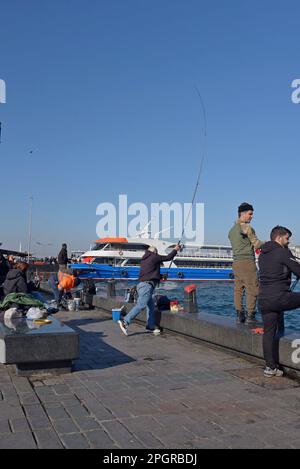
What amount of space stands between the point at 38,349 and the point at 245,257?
3212 millimetres

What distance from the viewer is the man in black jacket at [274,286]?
216 inches

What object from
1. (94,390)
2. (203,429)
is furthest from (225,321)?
(203,429)

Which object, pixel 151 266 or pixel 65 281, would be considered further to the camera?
pixel 65 281

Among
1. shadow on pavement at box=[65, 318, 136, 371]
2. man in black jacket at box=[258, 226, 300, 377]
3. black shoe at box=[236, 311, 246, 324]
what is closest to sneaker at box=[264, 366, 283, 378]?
man in black jacket at box=[258, 226, 300, 377]

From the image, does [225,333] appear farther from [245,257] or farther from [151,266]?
[151,266]

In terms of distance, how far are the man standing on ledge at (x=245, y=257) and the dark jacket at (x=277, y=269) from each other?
1158mm

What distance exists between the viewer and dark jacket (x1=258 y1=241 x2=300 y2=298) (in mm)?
5477

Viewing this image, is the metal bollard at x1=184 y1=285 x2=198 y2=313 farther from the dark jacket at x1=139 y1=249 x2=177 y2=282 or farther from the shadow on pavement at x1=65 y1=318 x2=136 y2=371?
the shadow on pavement at x1=65 y1=318 x2=136 y2=371

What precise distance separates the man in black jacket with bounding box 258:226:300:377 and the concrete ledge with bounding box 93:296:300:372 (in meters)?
0.18

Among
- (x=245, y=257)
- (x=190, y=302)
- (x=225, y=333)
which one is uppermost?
(x=245, y=257)

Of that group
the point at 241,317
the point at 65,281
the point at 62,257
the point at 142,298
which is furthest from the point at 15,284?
the point at 62,257

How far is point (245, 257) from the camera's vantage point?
23.1 feet

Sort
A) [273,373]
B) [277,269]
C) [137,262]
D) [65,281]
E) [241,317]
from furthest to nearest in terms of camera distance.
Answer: [137,262], [65,281], [241,317], [273,373], [277,269]
